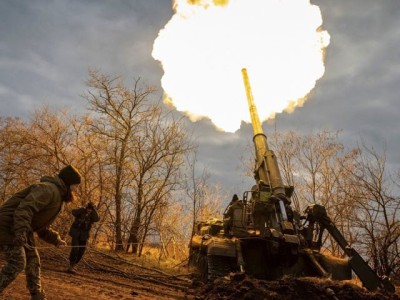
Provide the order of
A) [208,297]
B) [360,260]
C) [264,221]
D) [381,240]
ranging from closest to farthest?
1. [208,297]
2. [360,260]
3. [264,221]
4. [381,240]

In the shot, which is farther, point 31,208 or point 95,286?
point 95,286

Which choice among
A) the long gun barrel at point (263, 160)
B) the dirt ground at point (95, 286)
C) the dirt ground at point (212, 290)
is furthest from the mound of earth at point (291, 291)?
the long gun barrel at point (263, 160)

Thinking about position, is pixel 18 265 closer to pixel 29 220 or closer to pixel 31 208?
pixel 29 220

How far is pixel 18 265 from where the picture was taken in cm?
428

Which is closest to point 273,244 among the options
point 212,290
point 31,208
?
point 212,290

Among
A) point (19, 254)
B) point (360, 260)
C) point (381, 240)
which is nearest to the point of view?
point (19, 254)

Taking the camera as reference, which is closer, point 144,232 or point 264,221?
point 264,221

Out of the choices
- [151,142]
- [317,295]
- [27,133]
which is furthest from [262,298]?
[27,133]

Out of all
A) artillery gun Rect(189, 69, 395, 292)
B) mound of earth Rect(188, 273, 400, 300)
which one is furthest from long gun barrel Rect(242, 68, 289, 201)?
mound of earth Rect(188, 273, 400, 300)

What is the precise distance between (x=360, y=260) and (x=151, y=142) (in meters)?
15.0

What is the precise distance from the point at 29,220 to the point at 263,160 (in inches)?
313

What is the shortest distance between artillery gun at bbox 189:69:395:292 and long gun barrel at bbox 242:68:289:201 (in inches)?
1.1

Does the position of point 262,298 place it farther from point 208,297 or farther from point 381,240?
point 381,240

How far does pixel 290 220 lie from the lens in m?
10.3
